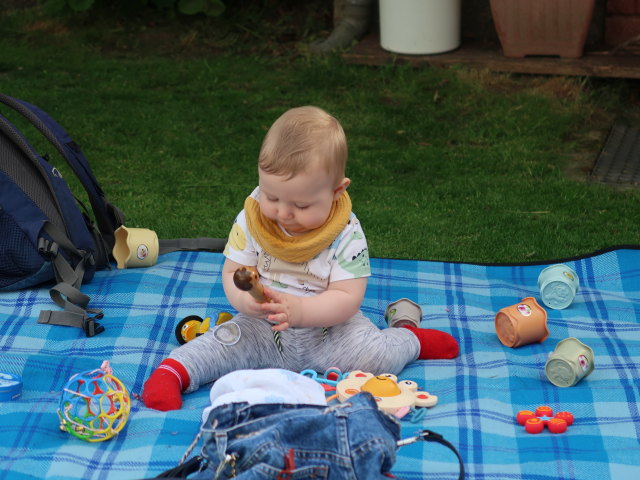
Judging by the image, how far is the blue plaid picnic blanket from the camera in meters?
2.11

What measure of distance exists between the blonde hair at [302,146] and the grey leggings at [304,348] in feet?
1.56

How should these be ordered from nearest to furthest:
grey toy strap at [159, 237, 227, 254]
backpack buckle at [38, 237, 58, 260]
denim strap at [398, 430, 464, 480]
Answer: denim strap at [398, 430, 464, 480] → backpack buckle at [38, 237, 58, 260] → grey toy strap at [159, 237, 227, 254]

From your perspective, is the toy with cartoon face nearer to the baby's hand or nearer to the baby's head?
the baby's hand

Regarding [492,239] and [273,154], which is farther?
[492,239]

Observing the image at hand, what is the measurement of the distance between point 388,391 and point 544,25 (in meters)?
3.37

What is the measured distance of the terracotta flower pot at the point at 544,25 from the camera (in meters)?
5.07

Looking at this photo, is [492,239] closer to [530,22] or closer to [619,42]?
[530,22]

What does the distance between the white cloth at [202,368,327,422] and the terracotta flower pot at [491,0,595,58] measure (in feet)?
11.7

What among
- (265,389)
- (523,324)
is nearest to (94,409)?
(265,389)

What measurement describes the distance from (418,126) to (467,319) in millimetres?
2122

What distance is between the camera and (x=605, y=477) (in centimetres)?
207

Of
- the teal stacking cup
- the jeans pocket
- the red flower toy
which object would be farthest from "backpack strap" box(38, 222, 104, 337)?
the teal stacking cup

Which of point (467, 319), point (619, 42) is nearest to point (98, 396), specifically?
point (467, 319)

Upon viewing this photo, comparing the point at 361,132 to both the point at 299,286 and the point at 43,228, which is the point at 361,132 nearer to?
the point at 43,228
